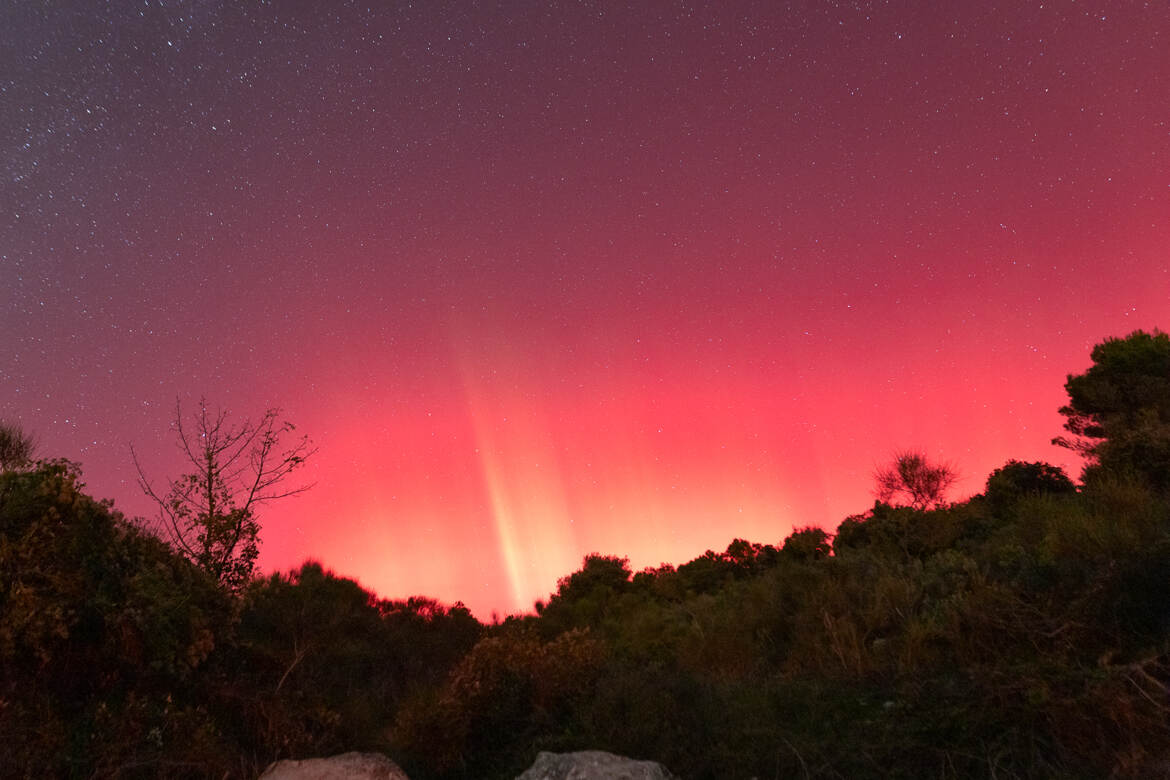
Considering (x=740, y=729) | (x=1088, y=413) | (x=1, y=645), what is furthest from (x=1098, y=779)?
(x=1088, y=413)

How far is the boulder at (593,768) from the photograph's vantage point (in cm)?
814

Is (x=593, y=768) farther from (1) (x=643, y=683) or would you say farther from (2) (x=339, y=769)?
→ (2) (x=339, y=769)

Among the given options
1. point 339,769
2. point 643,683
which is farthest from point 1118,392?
point 339,769

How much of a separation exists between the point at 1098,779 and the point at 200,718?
1100cm

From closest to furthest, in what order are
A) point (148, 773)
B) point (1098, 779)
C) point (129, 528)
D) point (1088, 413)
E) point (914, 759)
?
1. point (1098, 779)
2. point (914, 759)
3. point (148, 773)
4. point (129, 528)
5. point (1088, 413)

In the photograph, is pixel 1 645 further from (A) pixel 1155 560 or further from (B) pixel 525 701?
(A) pixel 1155 560

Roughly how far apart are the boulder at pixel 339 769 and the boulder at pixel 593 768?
1771mm

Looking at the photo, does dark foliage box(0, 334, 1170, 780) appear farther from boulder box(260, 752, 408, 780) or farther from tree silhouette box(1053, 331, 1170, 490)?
tree silhouette box(1053, 331, 1170, 490)

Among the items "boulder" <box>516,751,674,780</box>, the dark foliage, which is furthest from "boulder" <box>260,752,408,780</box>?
"boulder" <box>516,751,674,780</box>

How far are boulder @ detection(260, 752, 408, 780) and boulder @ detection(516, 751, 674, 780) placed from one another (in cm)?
177

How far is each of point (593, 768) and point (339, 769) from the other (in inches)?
129

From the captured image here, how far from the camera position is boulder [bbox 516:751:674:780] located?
814 centimetres

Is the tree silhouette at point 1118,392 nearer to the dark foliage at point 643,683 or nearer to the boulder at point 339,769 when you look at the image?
the dark foliage at point 643,683

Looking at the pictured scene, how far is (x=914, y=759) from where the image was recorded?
7.90 metres
